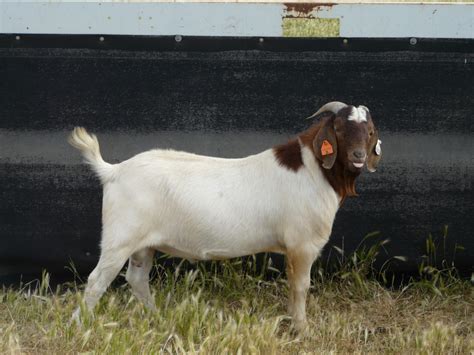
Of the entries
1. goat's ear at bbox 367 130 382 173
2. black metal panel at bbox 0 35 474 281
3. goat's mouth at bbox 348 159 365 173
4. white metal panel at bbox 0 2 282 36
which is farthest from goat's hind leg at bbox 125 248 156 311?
white metal panel at bbox 0 2 282 36

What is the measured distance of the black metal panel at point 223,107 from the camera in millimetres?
6840

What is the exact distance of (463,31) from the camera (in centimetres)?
680

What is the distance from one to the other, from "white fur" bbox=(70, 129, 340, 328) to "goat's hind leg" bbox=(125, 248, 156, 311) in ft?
0.70

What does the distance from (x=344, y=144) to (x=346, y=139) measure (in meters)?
0.04

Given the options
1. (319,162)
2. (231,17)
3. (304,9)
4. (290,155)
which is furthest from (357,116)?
(231,17)

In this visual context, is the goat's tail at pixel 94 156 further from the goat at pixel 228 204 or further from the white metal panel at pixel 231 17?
the white metal panel at pixel 231 17

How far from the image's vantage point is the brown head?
5.62m

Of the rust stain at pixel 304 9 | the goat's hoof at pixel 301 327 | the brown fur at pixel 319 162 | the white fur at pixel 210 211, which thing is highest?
the rust stain at pixel 304 9

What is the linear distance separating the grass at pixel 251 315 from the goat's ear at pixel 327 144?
3.64 ft

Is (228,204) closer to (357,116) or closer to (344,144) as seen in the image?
(344,144)

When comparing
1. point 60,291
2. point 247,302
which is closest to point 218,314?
point 247,302

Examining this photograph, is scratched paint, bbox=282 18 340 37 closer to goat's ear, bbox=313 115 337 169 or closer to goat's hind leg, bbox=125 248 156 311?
goat's ear, bbox=313 115 337 169

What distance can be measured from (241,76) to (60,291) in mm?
2308

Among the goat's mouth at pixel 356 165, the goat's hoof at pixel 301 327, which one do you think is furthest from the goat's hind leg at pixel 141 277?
the goat's mouth at pixel 356 165
